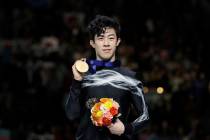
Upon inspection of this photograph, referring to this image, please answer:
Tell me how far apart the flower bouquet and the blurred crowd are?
3697 millimetres

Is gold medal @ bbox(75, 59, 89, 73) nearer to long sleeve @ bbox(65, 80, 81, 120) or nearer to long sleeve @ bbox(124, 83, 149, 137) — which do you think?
long sleeve @ bbox(65, 80, 81, 120)

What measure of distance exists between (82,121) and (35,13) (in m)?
8.32

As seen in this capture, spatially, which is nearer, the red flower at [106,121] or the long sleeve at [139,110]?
the red flower at [106,121]

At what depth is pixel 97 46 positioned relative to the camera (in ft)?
16.1

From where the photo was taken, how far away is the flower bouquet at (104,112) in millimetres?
4559

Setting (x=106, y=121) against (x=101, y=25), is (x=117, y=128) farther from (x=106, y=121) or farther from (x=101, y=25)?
(x=101, y=25)

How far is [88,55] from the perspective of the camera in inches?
408

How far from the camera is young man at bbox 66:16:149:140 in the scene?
4.74 meters

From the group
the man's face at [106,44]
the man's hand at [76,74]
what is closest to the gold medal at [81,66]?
the man's hand at [76,74]

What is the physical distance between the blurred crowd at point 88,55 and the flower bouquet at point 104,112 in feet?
12.1

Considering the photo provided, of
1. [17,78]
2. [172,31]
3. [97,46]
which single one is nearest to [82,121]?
[97,46]

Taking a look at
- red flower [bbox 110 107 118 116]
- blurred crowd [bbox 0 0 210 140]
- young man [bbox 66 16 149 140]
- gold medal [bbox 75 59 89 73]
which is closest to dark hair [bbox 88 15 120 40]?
young man [bbox 66 16 149 140]

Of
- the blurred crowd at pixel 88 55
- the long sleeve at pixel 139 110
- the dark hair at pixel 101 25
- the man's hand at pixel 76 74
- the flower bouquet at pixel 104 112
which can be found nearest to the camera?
the flower bouquet at pixel 104 112

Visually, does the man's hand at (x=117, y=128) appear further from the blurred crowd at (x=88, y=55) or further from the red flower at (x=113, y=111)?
the blurred crowd at (x=88, y=55)
